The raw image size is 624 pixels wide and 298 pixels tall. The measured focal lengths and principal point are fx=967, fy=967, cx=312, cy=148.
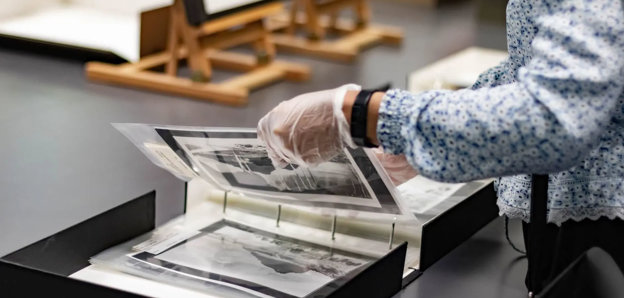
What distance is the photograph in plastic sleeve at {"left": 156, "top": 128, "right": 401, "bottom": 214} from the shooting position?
130cm

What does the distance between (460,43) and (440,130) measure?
3720 millimetres

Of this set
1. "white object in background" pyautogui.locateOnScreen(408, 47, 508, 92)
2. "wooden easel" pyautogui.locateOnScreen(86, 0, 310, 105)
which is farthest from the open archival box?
"wooden easel" pyautogui.locateOnScreen(86, 0, 310, 105)

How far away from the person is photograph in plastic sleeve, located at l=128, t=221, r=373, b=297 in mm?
223

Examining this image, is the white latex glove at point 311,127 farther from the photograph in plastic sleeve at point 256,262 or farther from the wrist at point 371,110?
the photograph in plastic sleeve at point 256,262

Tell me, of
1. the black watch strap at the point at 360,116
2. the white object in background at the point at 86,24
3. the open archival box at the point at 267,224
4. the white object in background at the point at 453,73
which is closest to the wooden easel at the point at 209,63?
the white object in background at the point at 86,24

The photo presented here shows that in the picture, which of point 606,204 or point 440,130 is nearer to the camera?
point 440,130

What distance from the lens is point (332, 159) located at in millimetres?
1286

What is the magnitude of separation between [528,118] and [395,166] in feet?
1.32

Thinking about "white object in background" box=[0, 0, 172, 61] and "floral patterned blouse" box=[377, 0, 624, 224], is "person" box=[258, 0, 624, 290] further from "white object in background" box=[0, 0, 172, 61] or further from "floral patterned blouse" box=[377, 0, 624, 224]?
"white object in background" box=[0, 0, 172, 61]

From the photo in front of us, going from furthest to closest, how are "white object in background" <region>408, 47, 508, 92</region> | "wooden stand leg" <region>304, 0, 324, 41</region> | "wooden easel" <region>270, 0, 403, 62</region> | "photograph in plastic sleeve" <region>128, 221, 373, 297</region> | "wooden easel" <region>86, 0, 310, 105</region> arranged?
"wooden stand leg" <region>304, 0, 324, 41</region> → "wooden easel" <region>270, 0, 403, 62</region> → "wooden easel" <region>86, 0, 310, 105</region> → "white object in background" <region>408, 47, 508, 92</region> → "photograph in plastic sleeve" <region>128, 221, 373, 297</region>

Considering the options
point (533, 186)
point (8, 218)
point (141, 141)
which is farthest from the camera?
point (8, 218)

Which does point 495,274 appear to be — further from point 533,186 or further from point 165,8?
point 165,8

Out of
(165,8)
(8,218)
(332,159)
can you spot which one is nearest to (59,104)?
(165,8)

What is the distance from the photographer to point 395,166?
136 cm
